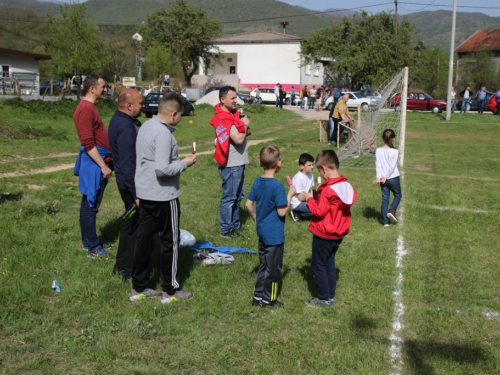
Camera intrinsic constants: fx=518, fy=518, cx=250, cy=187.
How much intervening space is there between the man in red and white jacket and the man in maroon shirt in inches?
56.2

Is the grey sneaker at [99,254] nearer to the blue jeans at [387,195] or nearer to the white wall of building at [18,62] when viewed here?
the blue jeans at [387,195]

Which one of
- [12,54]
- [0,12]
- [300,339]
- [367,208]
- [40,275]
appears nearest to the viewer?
[300,339]

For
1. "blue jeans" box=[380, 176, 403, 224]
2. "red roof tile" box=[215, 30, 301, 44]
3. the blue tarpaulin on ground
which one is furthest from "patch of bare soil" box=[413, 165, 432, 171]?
"red roof tile" box=[215, 30, 301, 44]

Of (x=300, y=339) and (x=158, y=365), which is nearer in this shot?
(x=158, y=365)

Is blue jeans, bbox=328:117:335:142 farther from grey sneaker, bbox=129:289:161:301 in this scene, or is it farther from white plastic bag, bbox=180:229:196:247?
grey sneaker, bbox=129:289:161:301

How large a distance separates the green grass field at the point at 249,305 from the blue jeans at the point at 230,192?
23 centimetres

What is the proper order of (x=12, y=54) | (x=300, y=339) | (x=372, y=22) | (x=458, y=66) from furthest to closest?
1. (x=458, y=66)
2. (x=372, y=22)
3. (x=12, y=54)
4. (x=300, y=339)

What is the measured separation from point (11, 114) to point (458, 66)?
4966cm

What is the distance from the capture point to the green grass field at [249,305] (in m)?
3.82

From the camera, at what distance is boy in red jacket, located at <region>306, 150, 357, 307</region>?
181 inches

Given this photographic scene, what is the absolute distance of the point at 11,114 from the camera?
19875 millimetres

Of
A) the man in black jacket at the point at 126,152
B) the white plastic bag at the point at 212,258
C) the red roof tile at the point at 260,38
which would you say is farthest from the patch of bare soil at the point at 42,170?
the red roof tile at the point at 260,38

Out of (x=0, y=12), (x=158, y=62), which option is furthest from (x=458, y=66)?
(x=0, y=12)

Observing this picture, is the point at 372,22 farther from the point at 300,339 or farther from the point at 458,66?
the point at 300,339
